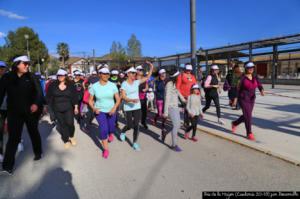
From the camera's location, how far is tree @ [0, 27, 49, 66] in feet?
193

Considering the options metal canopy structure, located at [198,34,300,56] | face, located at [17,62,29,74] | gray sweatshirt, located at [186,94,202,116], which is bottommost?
gray sweatshirt, located at [186,94,202,116]

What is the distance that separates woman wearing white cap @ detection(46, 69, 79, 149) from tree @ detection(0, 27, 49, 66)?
2249 inches

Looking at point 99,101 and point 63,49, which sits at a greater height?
point 63,49

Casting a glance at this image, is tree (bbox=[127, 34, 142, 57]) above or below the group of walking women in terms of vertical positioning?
above

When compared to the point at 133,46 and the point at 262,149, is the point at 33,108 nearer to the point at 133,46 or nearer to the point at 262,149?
the point at 262,149

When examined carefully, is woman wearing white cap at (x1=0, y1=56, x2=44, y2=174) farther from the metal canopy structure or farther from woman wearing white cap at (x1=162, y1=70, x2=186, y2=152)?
the metal canopy structure

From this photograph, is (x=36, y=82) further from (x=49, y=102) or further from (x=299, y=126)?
(x=299, y=126)

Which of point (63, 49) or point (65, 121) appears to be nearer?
point (65, 121)

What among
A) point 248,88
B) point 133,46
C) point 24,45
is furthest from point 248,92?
point 133,46

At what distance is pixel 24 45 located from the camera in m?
60.2

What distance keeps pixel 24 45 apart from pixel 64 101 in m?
62.4

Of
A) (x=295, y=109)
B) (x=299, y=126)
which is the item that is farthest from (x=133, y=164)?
(x=295, y=109)

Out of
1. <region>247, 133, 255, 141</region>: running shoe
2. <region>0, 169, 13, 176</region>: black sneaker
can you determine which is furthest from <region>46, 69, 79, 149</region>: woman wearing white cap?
<region>247, 133, 255, 141</region>: running shoe

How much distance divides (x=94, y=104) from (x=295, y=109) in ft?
24.1
